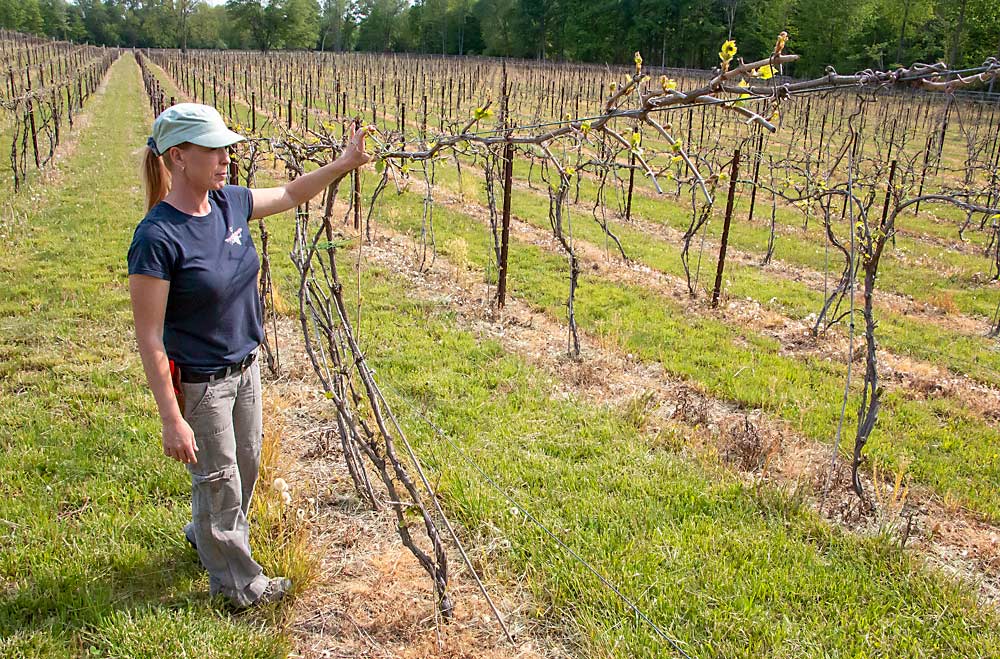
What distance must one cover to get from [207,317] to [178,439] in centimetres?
39

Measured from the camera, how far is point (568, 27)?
57.0 meters

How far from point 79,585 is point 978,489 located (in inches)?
168

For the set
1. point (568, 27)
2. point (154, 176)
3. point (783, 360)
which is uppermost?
point (568, 27)

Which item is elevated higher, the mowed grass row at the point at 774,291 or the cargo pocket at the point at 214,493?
the cargo pocket at the point at 214,493

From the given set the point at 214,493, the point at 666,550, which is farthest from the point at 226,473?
the point at 666,550

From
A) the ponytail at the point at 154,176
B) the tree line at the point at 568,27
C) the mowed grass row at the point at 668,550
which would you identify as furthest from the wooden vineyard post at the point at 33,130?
the tree line at the point at 568,27

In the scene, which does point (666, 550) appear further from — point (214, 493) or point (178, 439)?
point (178, 439)

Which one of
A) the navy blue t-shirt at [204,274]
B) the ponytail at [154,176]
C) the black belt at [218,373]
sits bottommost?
the black belt at [218,373]

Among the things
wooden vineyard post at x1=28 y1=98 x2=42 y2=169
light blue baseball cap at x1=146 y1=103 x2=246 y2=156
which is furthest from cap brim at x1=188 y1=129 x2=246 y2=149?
wooden vineyard post at x1=28 y1=98 x2=42 y2=169

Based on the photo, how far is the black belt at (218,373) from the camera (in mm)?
2170

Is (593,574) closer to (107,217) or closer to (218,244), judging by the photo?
(218,244)

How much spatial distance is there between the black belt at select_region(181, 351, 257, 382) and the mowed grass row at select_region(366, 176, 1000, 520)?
337 cm

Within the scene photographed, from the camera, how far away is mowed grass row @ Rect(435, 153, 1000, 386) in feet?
19.4

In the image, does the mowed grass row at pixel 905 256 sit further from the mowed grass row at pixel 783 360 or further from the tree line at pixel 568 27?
the tree line at pixel 568 27
